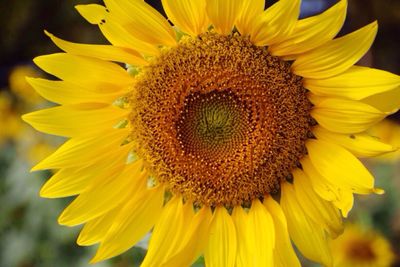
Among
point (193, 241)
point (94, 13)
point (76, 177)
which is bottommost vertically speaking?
point (193, 241)

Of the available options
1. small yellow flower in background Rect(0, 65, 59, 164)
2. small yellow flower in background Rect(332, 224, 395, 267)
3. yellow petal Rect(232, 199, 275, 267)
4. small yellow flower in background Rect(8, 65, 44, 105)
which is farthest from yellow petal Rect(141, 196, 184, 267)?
small yellow flower in background Rect(8, 65, 44, 105)

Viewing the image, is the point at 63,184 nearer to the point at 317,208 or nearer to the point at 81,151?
the point at 81,151

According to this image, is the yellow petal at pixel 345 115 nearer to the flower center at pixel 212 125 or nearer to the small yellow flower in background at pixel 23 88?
the flower center at pixel 212 125

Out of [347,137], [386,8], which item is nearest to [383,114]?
[347,137]

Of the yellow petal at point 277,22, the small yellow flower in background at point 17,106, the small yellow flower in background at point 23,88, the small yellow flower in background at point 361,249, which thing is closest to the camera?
the yellow petal at point 277,22

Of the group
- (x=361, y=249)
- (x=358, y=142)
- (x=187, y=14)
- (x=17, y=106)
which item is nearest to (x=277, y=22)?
(x=187, y=14)

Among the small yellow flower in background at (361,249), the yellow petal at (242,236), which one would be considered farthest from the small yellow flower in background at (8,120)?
the yellow petal at (242,236)

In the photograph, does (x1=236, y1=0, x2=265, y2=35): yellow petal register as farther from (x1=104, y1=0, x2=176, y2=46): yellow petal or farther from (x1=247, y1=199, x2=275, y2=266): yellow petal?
(x1=247, y1=199, x2=275, y2=266): yellow petal
